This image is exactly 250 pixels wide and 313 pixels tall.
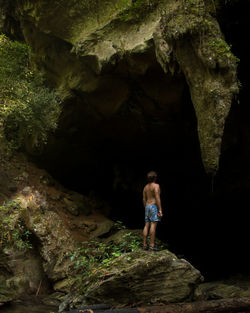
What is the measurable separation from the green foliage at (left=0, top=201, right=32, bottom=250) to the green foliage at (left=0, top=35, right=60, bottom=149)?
251cm

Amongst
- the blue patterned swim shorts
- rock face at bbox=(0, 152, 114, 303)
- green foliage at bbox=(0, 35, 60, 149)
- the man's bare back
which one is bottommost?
rock face at bbox=(0, 152, 114, 303)

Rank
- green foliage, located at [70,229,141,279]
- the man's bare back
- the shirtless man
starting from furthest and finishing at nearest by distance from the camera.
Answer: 1. the man's bare back
2. the shirtless man
3. green foliage, located at [70,229,141,279]

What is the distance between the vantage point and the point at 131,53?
363 inches

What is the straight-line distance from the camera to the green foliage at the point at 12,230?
Result: 8.78 metres

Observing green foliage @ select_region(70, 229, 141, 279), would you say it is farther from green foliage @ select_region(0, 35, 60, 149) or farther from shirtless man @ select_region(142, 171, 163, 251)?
green foliage @ select_region(0, 35, 60, 149)

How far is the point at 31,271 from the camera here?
9.05m

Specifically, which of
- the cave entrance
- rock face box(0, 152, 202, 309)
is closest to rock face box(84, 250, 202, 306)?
rock face box(0, 152, 202, 309)

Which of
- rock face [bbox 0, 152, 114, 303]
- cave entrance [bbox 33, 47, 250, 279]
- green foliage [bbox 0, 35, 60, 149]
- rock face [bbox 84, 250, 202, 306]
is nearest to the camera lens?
rock face [bbox 84, 250, 202, 306]

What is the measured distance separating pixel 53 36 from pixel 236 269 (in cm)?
1133

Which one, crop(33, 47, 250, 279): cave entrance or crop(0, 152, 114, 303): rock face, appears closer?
crop(0, 152, 114, 303): rock face

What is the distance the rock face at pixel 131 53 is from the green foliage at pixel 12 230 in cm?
436

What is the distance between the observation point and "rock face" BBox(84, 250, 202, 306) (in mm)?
6194

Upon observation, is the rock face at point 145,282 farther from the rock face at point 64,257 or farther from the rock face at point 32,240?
the rock face at point 32,240

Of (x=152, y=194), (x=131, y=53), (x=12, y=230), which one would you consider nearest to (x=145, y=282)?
(x=152, y=194)
